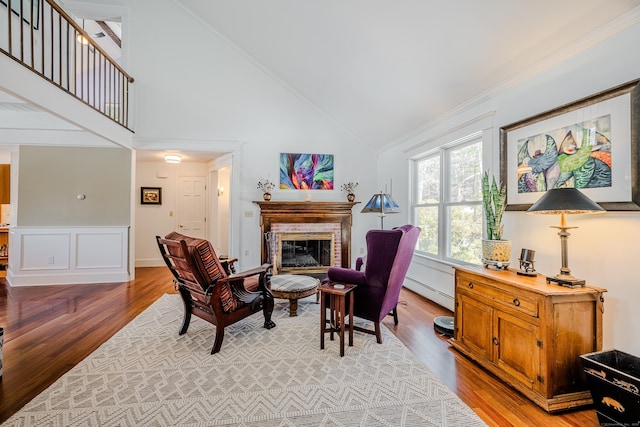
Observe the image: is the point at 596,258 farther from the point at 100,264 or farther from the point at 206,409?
the point at 100,264

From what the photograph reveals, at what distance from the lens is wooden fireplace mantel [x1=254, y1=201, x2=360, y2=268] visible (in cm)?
521

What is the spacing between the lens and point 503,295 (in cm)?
207

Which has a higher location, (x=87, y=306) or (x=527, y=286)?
(x=527, y=286)

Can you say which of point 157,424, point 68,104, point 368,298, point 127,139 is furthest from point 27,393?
point 127,139

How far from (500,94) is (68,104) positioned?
490 cm

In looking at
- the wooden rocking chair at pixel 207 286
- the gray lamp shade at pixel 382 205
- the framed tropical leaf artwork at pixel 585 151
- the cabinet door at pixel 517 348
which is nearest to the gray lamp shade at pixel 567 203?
the framed tropical leaf artwork at pixel 585 151

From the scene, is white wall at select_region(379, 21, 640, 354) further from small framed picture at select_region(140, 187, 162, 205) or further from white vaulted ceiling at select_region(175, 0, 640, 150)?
small framed picture at select_region(140, 187, 162, 205)

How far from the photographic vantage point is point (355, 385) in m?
2.02

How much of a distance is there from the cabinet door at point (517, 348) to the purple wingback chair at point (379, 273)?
0.86 m

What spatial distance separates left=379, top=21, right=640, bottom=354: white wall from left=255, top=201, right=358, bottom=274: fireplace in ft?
9.90

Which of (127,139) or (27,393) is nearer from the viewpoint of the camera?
(27,393)

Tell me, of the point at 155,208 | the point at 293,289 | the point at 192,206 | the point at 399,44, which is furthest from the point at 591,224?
the point at 155,208

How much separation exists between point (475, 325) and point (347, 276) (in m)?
1.17

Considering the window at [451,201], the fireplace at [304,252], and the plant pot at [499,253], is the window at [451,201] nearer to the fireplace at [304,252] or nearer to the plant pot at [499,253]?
the plant pot at [499,253]
